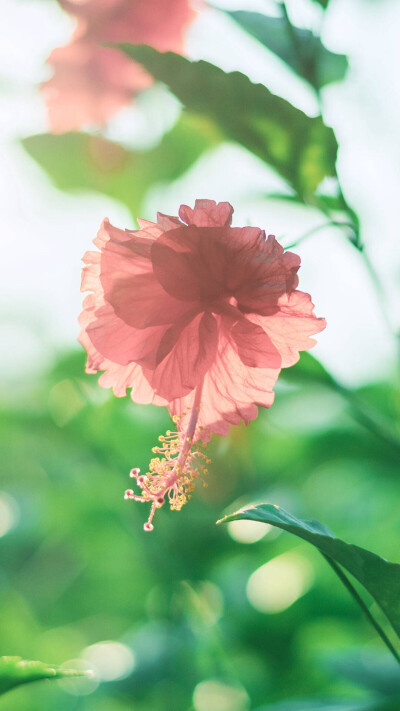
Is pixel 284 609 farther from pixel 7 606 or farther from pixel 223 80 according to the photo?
pixel 223 80

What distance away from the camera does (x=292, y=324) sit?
638mm

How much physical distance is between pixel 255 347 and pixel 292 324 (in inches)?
1.7

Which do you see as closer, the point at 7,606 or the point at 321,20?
the point at 321,20

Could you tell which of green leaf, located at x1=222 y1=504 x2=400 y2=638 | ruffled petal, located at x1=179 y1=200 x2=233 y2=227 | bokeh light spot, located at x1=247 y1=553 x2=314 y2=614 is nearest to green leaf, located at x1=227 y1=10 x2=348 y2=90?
ruffled petal, located at x1=179 y1=200 x2=233 y2=227

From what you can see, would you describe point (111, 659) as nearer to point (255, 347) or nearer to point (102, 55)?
point (255, 347)

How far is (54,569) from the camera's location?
4.93ft

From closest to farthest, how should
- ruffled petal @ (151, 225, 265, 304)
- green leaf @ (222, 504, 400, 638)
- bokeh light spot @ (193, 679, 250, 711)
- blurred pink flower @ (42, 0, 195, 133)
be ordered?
1. green leaf @ (222, 504, 400, 638)
2. ruffled petal @ (151, 225, 265, 304)
3. bokeh light spot @ (193, 679, 250, 711)
4. blurred pink flower @ (42, 0, 195, 133)

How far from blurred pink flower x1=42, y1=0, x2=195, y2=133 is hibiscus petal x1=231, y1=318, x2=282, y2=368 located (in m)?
0.73

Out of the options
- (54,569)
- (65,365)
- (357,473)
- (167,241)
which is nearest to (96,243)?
(167,241)

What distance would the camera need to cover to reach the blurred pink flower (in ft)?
3.90

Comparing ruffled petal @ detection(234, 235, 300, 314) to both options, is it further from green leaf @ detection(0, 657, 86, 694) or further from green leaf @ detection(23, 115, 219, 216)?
green leaf @ detection(23, 115, 219, 216)

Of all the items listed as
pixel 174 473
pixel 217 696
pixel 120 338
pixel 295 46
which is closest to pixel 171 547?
pixel 217 696

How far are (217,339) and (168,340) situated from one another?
49 mm

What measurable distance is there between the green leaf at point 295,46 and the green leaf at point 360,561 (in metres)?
0.55
